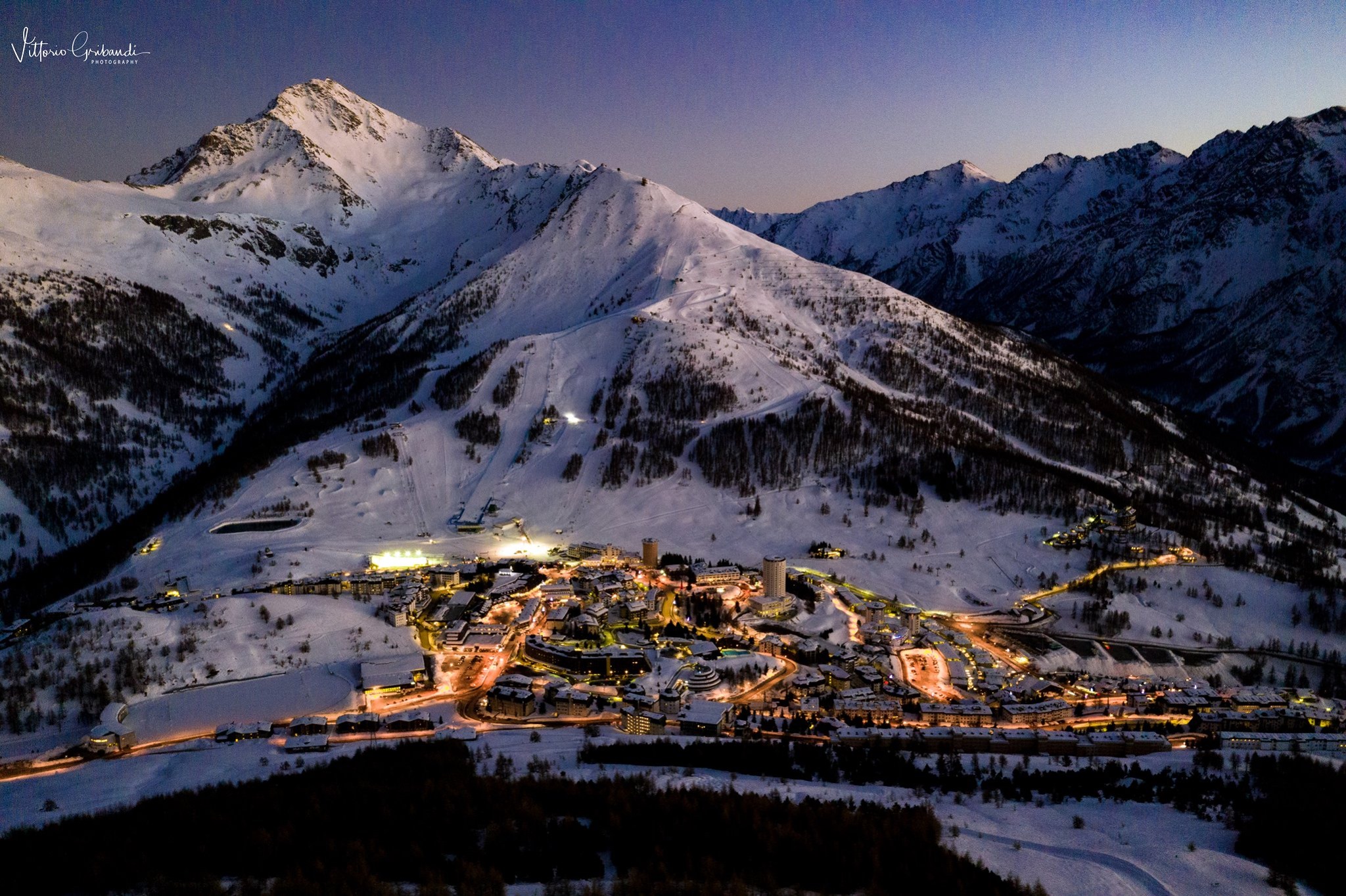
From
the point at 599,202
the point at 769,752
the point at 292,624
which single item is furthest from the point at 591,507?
the point at 599,202

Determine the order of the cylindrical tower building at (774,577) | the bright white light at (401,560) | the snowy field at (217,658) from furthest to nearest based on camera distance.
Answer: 1. the bright white light at (401,560)
2. the cylindrical tower building at (774,577)
3. the snowy field at (217,658)

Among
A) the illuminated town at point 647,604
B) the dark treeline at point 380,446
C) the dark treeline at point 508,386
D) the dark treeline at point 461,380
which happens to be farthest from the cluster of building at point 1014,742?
the dark treeline at point 461,380

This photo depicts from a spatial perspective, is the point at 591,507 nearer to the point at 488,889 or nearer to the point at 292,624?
the point at 292,624

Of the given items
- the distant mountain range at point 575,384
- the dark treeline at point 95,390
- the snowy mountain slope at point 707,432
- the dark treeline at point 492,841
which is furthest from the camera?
the dark treeline at point 95,390

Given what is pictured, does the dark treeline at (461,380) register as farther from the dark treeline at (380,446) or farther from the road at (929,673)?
the road at (929,673)

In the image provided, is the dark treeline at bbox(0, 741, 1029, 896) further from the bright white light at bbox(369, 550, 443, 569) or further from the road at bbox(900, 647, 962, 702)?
the bright white light at bbox(369, 550, 443, 569)

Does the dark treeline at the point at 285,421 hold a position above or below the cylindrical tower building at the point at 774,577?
above

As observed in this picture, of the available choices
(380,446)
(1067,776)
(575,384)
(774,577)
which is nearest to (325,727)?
(774,577)

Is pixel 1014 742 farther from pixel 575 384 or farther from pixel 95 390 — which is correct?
pixel 95 390
